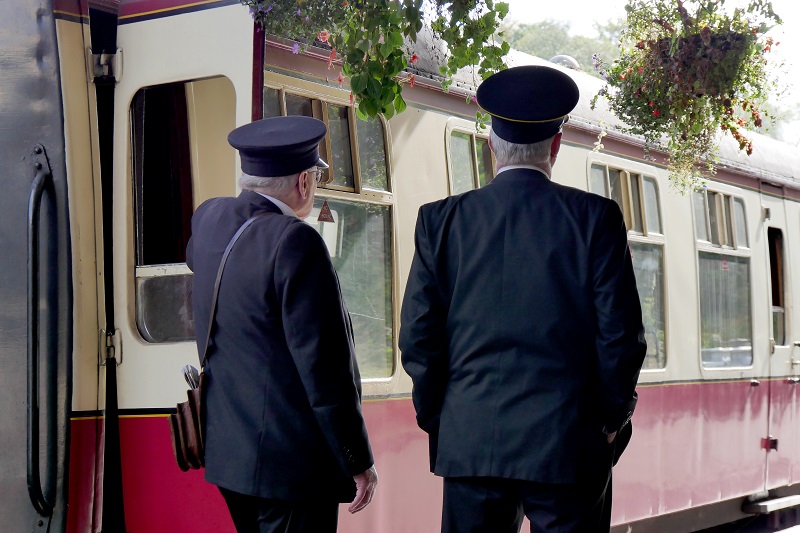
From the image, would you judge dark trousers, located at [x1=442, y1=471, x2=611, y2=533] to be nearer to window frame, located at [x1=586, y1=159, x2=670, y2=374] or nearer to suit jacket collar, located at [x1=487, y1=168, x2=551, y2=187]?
suit jacket collar, located at [x1=487, y1=168, x2=551, y2=187]

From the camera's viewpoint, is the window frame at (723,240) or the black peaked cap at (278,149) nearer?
the black peaked cap at (278,149)

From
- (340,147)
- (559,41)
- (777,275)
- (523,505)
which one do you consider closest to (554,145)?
(523,505)

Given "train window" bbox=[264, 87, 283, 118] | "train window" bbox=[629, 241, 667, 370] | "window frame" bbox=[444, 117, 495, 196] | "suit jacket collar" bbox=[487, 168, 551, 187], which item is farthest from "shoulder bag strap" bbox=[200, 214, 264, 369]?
"train window" bbox=[629, 241, 667, 370]

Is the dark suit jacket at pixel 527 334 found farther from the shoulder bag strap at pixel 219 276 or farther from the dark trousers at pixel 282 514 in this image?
the shoulder bag strap at pixel 219 276

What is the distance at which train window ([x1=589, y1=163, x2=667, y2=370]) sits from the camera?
7.62m

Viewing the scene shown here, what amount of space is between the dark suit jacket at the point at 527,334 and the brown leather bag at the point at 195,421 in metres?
0.57

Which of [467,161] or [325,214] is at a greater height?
[467,161]

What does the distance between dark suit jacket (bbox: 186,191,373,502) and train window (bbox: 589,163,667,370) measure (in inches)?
172

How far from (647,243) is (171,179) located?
394cm

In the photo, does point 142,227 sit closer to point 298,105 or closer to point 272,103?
point 272,103

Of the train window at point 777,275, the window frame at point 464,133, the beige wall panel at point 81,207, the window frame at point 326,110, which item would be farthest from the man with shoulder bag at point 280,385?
the train window at point 777,275

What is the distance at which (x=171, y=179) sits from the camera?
4.83 metres

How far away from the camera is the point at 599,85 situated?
8227 mm

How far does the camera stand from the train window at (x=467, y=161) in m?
6.02
